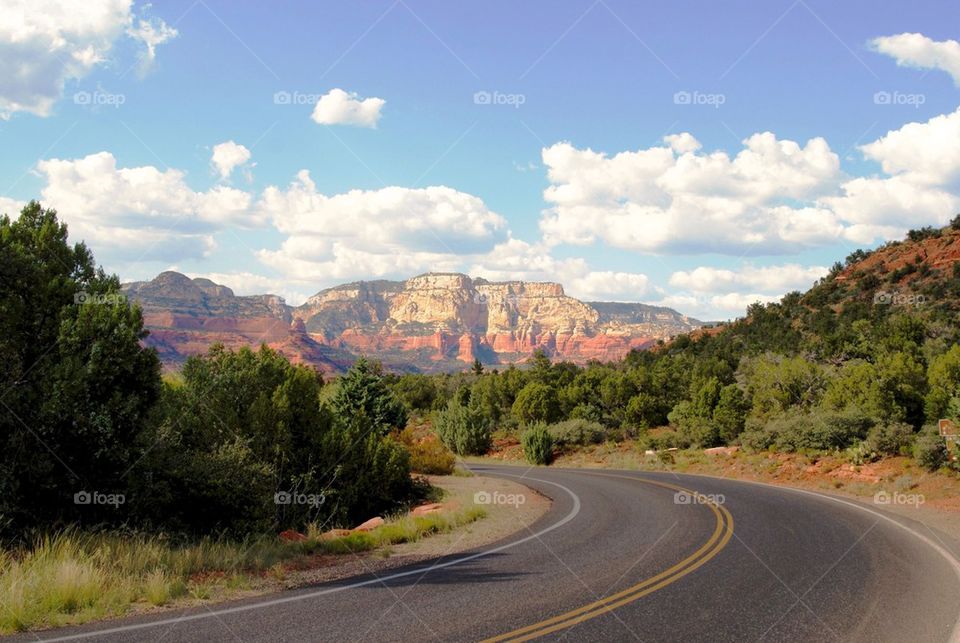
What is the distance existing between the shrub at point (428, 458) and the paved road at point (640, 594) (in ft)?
56.8

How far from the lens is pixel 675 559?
36.1 feet

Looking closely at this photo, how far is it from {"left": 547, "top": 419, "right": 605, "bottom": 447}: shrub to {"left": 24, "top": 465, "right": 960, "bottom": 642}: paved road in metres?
30.7

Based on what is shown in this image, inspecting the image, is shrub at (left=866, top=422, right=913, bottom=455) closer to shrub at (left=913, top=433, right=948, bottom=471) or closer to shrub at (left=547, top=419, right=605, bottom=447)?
shrub at (left=913, top=433, right=948, bottom=471)

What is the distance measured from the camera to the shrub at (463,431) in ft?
160

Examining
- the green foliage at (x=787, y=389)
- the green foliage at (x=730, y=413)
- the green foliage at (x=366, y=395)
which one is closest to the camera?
the green foliage at (x=366, y=395)

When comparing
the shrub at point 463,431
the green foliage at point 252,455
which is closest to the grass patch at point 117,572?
the green foliage at point 252,455

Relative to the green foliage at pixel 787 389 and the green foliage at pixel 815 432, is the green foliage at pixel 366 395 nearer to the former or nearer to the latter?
the green foliage at pixel 815 432

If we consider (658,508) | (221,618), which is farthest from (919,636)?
(658,508)

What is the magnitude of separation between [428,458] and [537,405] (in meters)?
21.6

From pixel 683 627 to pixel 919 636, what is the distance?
2523mm

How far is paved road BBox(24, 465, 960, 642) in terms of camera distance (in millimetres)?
7387

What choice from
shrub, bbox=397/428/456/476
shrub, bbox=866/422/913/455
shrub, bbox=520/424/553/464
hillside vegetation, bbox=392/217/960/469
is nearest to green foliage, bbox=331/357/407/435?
shrub, bbox=397/428/456/476

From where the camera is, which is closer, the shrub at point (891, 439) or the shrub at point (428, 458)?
the shrub at point (891, 439)

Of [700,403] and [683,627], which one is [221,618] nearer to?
[683,627]
